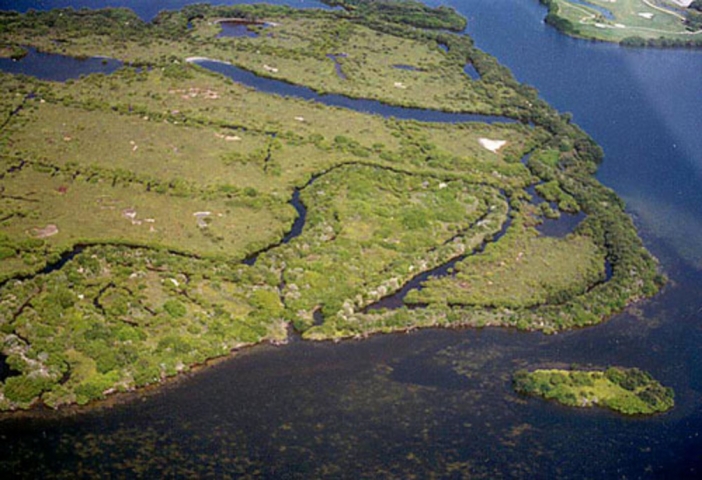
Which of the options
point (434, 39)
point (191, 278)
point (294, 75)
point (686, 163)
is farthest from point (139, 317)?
point (434, 39)

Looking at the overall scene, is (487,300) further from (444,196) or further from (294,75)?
(294,75)

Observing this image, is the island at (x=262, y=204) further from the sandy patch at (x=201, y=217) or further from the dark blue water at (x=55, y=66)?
the dark blue water at (x=55, y=66)

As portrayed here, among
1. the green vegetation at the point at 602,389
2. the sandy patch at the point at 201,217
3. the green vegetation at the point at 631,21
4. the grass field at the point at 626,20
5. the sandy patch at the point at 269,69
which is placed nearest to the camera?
the green vegetation at the point at 602,389

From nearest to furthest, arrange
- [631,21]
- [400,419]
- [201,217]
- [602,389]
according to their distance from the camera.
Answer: [400,419]
[602,389]
[201,217]
[631,21]

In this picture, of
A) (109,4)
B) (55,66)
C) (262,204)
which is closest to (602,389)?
(262,204)

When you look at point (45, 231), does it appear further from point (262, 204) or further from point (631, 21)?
point (631, 21)

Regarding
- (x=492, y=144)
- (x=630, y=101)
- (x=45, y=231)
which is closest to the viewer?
(x=45, y=231)

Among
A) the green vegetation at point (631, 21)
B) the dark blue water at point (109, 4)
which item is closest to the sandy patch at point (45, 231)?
the dark blue water at point (109, 4)
